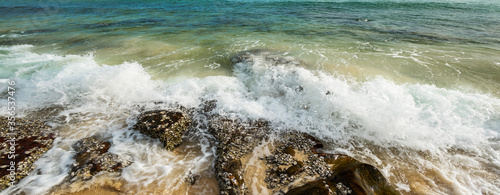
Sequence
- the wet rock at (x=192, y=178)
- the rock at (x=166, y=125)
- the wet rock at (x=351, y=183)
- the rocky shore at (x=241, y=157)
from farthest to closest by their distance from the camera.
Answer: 1. the rock at (x=166, y=125)
2. the wet rock at (x=192, y=178)
3. the rocky shore at (x=241, y=157)
4. the wet rock at (x=351, y=183)

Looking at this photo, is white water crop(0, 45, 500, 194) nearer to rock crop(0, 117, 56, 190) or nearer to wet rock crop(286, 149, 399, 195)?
rock crop(0, 117, 56, 190)

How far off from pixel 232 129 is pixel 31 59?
12.5 m

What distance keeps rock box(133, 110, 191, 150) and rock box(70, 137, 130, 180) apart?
0.88 meters

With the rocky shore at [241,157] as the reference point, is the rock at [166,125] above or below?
above

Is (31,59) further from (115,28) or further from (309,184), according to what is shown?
(309,184)

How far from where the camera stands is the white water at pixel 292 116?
423 centimetres

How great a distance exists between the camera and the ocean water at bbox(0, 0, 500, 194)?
430 cm

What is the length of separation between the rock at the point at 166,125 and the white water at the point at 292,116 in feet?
0.79

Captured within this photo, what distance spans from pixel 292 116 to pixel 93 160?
512 centimetres

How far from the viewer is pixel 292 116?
604cm

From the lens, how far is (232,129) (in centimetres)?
541

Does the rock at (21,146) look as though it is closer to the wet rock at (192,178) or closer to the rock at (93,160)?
→ the rock at (93,160)

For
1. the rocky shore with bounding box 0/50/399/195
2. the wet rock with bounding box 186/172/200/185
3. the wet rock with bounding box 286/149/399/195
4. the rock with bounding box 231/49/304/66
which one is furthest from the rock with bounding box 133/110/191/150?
the rock with bounding box 231/49/304/66

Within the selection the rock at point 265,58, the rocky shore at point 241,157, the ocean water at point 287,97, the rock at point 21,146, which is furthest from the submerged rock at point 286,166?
the rock at point 265,58
